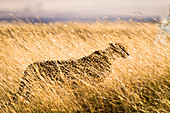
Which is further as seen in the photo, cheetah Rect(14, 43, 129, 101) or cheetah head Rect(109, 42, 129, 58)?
cheetah head Rect(109, 42, 129, 58)

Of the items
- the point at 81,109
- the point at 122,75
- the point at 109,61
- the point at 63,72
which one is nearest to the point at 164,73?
the point at 122,75

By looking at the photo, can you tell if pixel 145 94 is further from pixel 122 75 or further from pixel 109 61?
pixel 109 61

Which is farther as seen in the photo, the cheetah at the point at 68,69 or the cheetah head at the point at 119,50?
the cheetah head at the point at 119,50

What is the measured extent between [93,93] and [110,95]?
34cm

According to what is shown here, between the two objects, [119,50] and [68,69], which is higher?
[68,69]

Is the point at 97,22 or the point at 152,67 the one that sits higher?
the point at 97,22

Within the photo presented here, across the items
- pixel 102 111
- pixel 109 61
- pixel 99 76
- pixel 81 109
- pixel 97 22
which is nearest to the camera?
pixel 81 109

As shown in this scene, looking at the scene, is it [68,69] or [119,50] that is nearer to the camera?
[68,69]

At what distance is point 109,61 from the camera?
11.1 ft

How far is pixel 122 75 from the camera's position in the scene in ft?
10.6

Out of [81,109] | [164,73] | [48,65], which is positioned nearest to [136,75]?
[164,73]

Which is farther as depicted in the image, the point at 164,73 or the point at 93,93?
the point at 164,73

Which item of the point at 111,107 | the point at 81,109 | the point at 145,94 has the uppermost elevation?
the point at 81,109

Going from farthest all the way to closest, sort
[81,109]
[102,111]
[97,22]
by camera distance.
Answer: [97,22]
[102,111]
[81,109]
